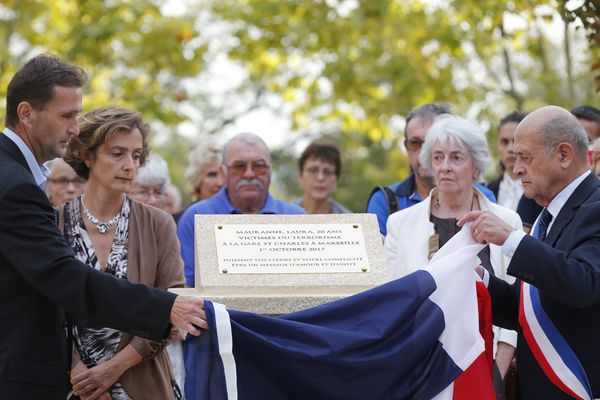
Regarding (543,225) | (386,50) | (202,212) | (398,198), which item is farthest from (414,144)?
(386,50)

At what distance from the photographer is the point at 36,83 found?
5500mm

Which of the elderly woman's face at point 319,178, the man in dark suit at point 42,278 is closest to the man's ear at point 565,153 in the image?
the man in dark suit at point 42,278

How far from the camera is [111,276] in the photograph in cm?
542

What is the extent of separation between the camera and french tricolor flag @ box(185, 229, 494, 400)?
544 centimetres

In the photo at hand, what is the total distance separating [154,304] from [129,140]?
3.61 ft

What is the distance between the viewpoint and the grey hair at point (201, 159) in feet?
32.7

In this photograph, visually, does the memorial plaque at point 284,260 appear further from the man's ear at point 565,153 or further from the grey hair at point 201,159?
the grey hair at point 201,159

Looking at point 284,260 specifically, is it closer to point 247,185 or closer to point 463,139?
point 463,139

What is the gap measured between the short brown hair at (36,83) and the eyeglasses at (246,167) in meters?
2.80

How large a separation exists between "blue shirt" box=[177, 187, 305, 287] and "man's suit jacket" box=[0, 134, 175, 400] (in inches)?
87.4

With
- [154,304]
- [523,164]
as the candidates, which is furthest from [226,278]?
[523,164]

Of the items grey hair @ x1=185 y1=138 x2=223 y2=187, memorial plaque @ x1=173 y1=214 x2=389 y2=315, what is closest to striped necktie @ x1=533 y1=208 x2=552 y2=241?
memorial plaque @ x1=173 y1=214 x2=389 y2=315

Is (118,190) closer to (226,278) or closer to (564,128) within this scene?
(226,278)

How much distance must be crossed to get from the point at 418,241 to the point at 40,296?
98.5 inches
